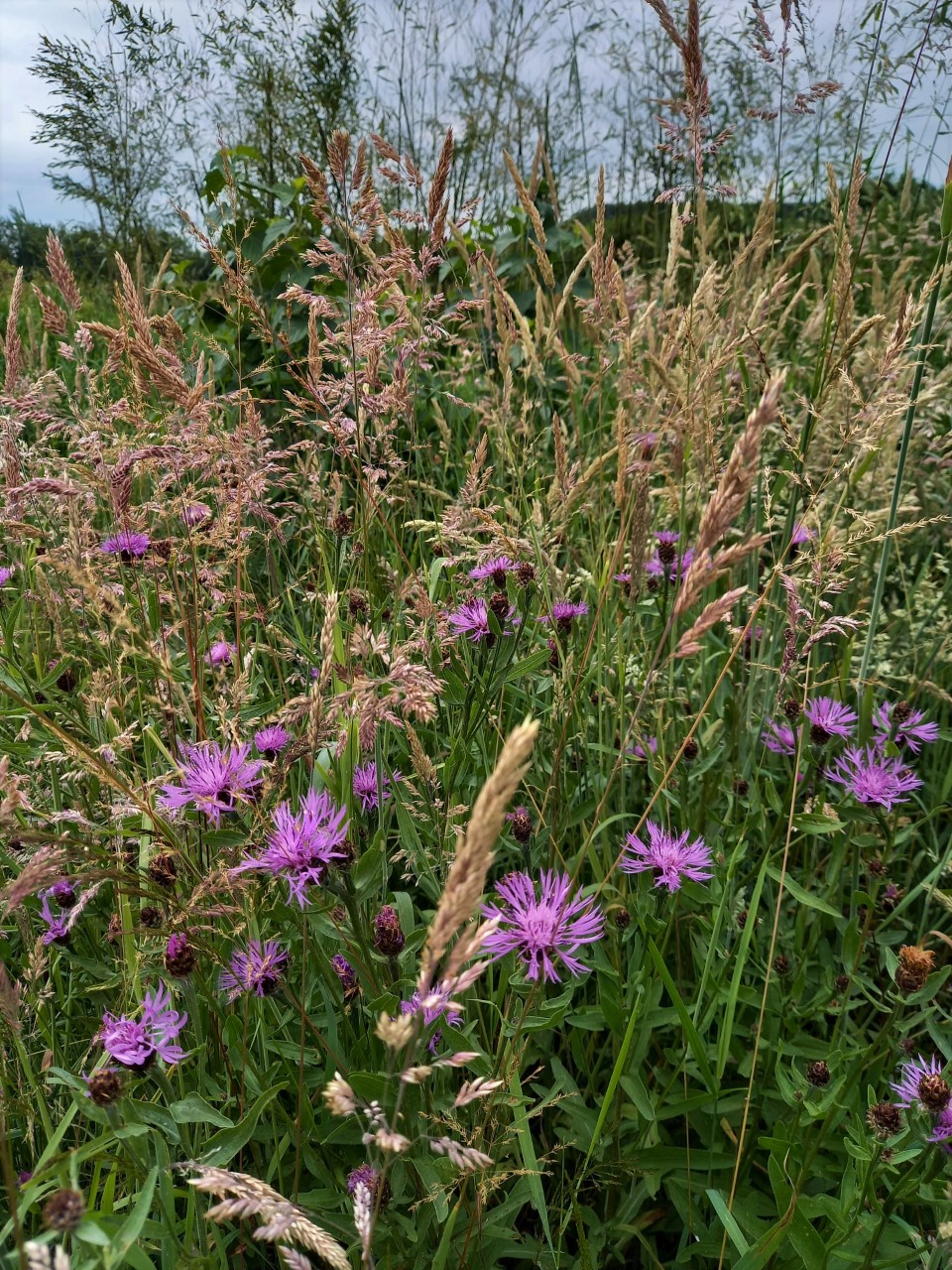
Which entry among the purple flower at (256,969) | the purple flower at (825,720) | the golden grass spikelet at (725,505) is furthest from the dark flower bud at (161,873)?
the purple flower at (825,720)

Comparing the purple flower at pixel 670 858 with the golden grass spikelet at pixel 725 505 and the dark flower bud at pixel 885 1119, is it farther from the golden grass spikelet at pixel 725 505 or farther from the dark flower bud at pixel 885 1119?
the golden grass spikelet at pixel 725 505

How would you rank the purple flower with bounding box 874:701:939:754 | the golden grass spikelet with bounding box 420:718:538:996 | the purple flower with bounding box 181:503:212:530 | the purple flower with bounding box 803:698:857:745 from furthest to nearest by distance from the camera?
the purple flower with bounding box 874:701:939:754, the purple flower with bounding box 803:698:857:745, the purple flower with bounding box 181:503:212:530, the golden grass spikelet with bounding box 420:718:538:996

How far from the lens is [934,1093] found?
85 centimetres

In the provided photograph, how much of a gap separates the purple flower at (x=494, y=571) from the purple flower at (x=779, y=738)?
0.48 metres

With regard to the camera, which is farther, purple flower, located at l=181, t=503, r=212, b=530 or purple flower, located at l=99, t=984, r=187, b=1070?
purple flower, located at l=181, t=503, r=212, b=530

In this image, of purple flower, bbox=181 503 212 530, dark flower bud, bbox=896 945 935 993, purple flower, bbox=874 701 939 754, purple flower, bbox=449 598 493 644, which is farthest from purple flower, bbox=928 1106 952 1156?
purple flower, bbox=181 503 212 530

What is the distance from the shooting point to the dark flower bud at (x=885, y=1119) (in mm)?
897

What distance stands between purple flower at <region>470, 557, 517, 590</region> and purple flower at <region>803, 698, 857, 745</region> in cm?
51

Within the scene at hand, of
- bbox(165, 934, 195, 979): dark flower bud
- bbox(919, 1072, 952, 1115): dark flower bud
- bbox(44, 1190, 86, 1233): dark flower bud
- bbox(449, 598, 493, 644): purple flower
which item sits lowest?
bbox(919, 1072, 952, 1115): dark flower bud

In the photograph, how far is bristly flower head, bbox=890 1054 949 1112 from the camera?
2.81 ft

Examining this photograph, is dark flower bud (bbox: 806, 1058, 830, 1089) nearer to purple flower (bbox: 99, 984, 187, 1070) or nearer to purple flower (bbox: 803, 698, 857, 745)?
purple flower (bbox: 803, 698, 857, 745)

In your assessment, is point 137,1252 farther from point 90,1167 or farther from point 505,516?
point 505,516

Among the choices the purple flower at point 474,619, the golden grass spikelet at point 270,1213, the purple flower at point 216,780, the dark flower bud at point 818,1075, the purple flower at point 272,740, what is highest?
the purple flower at point 474,619

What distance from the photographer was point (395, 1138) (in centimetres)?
52
